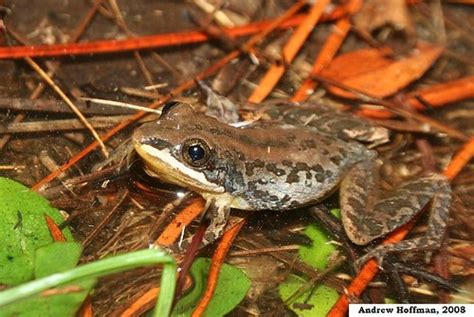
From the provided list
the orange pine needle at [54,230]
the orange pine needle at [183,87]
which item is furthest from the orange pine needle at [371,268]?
the orange pine needle at [183,87]

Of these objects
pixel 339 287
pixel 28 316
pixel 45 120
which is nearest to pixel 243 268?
pixel 339 287

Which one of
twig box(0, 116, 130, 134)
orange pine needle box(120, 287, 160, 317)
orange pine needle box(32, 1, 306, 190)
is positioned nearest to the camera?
orange pine needle box(120, 287, 160, 317)

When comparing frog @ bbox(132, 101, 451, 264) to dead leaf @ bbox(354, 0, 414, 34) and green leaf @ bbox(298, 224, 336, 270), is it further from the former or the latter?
dead leaf @ bbox(354, 0, 414, 34)

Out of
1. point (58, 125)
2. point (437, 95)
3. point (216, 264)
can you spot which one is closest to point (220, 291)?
point (216, 264)

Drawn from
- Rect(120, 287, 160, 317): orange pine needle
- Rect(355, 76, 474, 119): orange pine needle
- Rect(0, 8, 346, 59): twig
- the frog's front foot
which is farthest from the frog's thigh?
Rect(0, 8, 346, 59): twig

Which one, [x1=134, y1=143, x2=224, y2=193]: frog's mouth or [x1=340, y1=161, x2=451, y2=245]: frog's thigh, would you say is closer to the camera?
[x1=134, y1=143, x2=224, y2=193]: frog's mouth

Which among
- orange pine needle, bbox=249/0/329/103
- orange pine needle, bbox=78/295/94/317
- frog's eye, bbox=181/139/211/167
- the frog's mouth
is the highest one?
Answer: orange pine needle, bbox=249/0/329/103

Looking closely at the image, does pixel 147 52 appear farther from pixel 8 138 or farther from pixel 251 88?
pixel 8 138
